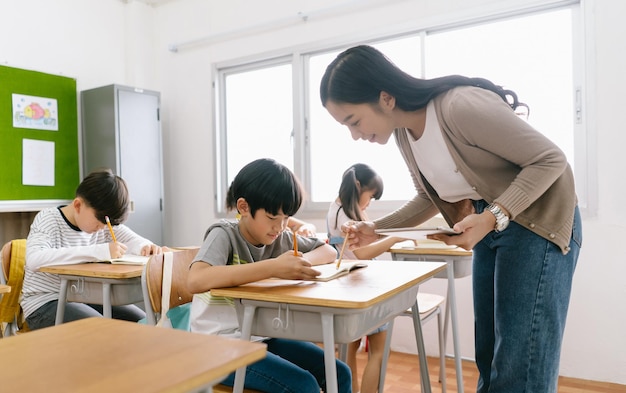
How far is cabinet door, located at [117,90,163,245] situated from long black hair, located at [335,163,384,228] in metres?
2.08

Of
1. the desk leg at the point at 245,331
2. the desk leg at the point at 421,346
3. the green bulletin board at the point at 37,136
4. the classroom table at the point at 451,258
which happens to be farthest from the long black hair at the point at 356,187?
the green bulletin board at the point at 37,136

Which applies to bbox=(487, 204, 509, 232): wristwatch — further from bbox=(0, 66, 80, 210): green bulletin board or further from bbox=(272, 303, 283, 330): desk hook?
bbox=(0, 66, 80, 210): green bulletin board

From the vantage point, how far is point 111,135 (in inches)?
153

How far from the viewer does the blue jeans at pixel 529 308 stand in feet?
3.43

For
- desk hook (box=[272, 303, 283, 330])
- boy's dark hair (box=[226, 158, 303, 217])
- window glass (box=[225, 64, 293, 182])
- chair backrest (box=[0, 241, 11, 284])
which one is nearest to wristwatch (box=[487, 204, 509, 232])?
desk hook (box=[272, 303, 283, 330])

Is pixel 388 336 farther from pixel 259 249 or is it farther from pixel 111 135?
pixel 111 135

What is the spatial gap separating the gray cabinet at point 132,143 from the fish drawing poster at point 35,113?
26 centimetres

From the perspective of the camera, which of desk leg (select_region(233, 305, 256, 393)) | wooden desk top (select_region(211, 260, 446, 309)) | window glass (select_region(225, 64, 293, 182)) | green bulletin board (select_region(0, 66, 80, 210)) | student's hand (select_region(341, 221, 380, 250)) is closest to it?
wooden desk top (select_region(211, 260, 446, 309))

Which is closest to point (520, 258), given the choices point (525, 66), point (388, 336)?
point (388, 336)

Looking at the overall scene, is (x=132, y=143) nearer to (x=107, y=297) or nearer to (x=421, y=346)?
(x=107, y=297)

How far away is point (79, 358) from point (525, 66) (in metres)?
3.01

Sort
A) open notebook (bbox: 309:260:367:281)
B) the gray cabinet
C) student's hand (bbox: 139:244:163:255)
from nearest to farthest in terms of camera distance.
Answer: open notebook (bbox: 309:260:367:281)
student's hand (bbox: 139:244:163:255)
the gray cabinet

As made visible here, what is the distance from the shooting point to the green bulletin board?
357 centimetres

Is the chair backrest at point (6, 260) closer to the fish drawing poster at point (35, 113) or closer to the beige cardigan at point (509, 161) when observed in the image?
the fish drawing poster at point (35, 113)
